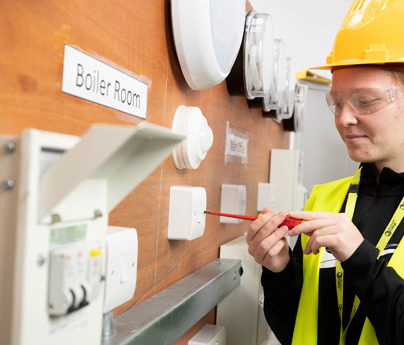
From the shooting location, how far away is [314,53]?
362 centimetres

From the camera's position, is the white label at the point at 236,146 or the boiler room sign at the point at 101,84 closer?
the boiler room sign at the point at 101,84

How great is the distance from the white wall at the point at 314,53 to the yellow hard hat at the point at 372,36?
1.78 m

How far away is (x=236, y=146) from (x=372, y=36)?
2.28 feet

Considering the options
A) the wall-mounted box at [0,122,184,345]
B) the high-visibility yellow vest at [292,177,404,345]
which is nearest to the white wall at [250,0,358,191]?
the high-visibility yellow vest at [292,177,404,345]

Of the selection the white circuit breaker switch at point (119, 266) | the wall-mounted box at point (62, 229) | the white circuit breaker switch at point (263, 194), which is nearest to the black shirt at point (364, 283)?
the white circuit breaker switch at point (119, 266)

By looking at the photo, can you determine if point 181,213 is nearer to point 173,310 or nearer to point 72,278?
point 173,310

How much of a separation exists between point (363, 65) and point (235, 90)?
52cm

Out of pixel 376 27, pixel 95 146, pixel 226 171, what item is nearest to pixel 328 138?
pixel 226 171

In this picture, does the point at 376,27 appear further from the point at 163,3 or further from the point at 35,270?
the point at 35,270

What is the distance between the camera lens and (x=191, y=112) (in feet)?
3.95

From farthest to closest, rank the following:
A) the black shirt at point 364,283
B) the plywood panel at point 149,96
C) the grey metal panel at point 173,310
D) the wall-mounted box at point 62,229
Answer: the black shirt at point 364,283 → the grey metal panel at point 173,310 → the plywood panel at point 149,96 → the wall-mounted box at point 62,229

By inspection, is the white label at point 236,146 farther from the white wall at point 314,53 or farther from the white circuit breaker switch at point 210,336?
the white wall at point 314,53

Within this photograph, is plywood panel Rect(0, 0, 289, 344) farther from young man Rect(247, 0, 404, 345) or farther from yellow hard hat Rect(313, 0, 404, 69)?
yellow hard hat Rect(313, 0, 404, 69)

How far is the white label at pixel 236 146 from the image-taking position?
1728 millimetres
